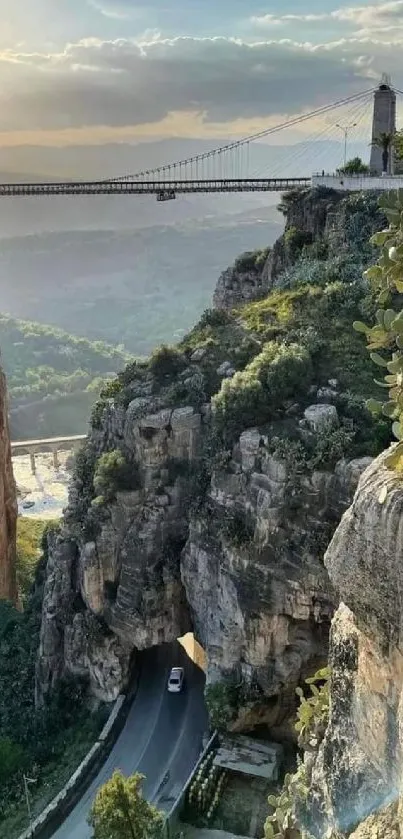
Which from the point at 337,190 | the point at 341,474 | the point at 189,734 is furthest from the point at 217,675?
the point at 337,190

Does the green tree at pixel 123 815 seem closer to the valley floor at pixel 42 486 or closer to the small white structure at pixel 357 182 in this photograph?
the small white structure at pixel 357 182

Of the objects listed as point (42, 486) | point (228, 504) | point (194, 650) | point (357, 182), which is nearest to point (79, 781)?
point (194, 650)

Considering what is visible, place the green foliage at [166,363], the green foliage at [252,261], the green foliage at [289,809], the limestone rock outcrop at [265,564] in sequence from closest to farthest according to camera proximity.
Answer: the green foliage at [289,809] < the limestone rock outcrop at [265,564] < the green foliage at [166,363] < the green foliage at [252,261]

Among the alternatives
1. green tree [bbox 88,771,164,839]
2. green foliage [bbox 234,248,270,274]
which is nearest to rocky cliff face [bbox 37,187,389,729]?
green tree [bbox 88,771,164,839]

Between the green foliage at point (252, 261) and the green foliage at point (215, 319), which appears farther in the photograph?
the green foliage at point (252, 261)

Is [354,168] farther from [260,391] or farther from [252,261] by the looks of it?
[260,391]

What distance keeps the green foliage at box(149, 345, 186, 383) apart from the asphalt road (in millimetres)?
10070

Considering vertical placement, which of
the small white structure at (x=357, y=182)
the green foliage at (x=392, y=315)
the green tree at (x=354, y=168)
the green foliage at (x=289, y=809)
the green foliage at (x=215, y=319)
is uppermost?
the green tree at (x=354, y=168)

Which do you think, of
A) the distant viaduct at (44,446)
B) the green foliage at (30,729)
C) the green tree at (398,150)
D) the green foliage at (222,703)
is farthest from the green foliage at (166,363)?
the distant viaduct at (44,446)

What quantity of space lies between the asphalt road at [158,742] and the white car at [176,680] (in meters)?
0.16

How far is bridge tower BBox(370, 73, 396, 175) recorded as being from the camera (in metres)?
39.2

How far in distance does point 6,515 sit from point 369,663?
4385 centimetres

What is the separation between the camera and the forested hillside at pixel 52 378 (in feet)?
446

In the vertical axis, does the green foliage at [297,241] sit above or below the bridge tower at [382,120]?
below
